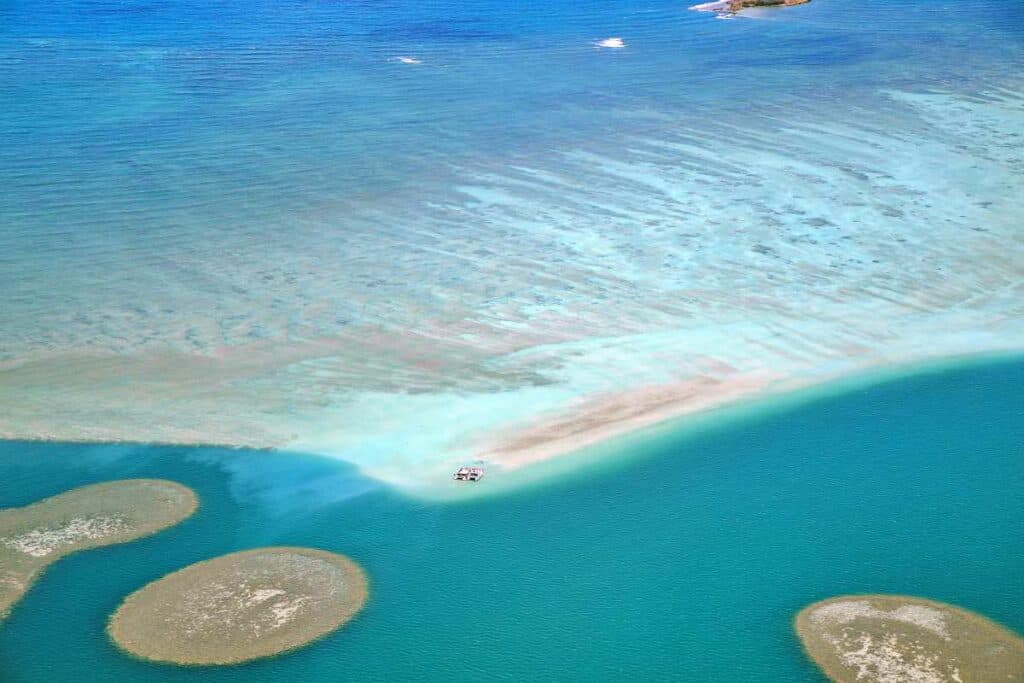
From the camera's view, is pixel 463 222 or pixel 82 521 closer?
Answer: pixel 82 521

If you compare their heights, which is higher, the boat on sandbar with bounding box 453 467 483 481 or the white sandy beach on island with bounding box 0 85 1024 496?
the white sandy beach on island with bounding box 0 85 1024 496

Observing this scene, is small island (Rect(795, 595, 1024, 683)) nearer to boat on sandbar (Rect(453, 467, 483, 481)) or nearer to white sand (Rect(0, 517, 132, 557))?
boat on sandbar (Rect(453, 467, 483, 481))

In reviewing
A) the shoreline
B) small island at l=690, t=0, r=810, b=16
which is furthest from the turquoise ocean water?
small island at l=690, t=0, r=810, b=16

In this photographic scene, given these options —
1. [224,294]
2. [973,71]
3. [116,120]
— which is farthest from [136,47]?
[973,71]

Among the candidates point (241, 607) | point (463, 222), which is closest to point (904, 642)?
point (241, 607)

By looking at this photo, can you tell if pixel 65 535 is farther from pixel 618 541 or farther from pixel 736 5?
pixel 736 5

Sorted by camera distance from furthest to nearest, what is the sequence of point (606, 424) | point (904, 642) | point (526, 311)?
point (526, 311), point (606, 424), point (904, 642)
